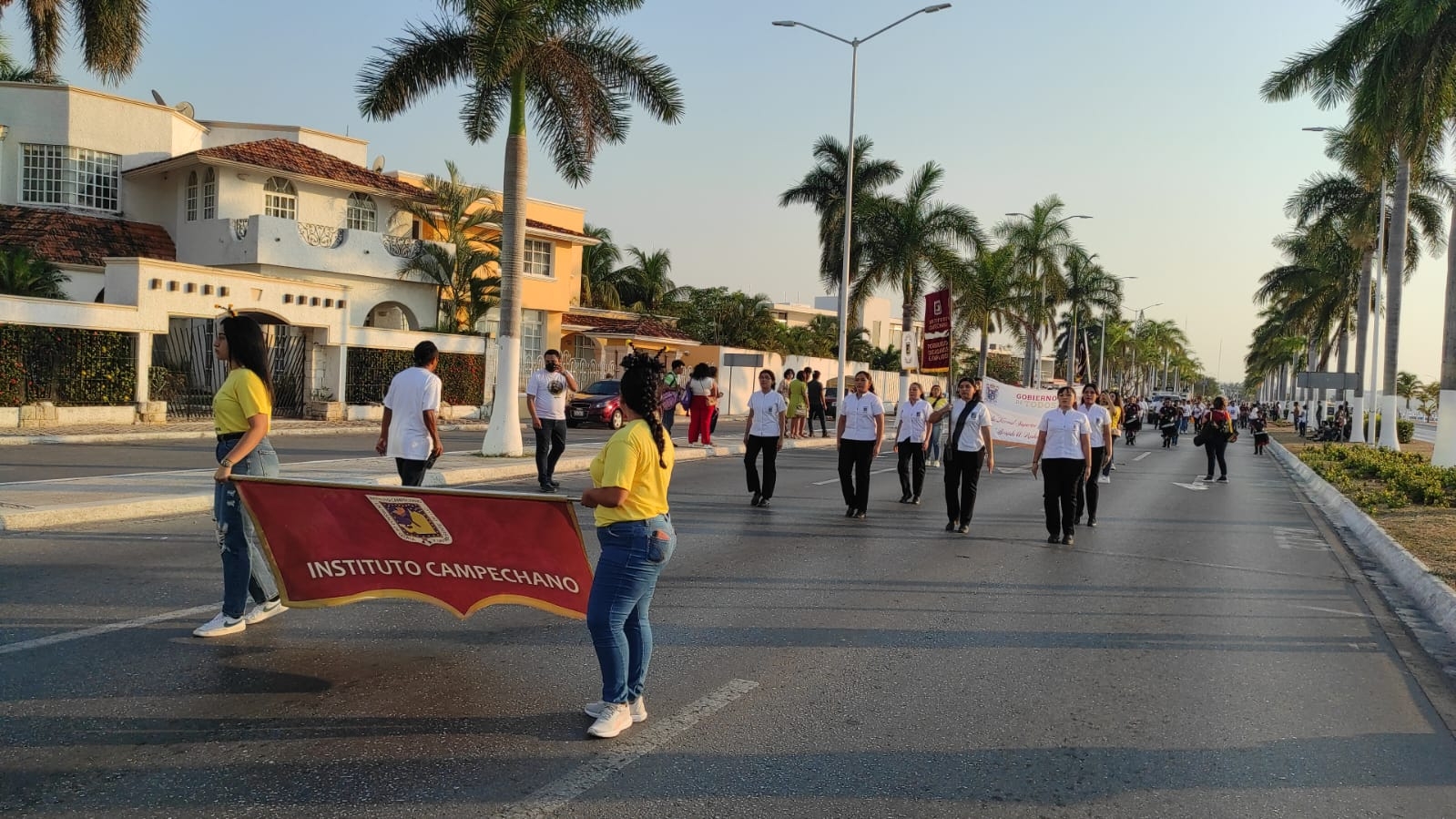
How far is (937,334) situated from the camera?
2383 cm

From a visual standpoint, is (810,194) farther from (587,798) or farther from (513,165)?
(587,798)

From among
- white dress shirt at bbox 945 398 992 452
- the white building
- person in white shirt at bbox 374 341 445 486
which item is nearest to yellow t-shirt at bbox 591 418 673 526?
person in white shirt at bbox 374 341 445 486

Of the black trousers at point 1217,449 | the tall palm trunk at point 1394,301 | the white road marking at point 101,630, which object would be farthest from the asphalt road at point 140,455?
the tall palm trunk at point 1394,301

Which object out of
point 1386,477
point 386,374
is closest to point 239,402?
point 1386,477

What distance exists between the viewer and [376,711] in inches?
199

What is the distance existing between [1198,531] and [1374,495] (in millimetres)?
5004

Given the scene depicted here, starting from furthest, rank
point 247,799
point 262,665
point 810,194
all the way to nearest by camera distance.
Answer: point 810,194
point 262,665
point 247,799

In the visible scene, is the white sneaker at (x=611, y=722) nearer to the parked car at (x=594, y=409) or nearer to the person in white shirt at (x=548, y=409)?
the person in white shirt at (x=548, y=409)

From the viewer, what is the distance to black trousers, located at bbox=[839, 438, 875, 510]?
42.5ft

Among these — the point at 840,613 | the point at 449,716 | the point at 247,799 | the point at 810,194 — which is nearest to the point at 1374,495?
the point at 840,613

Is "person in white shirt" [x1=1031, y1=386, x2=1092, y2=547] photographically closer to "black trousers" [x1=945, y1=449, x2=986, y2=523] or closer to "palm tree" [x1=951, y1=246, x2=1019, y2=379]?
"black trousers" [x1=945, y1=449, x2=986, y2=523]

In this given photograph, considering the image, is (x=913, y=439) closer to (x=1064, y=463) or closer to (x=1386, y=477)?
(x=1064, y=463)

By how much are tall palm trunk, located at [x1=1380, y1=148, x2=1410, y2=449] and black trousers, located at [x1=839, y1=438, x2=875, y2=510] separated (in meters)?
21.3

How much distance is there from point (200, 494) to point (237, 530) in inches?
250
